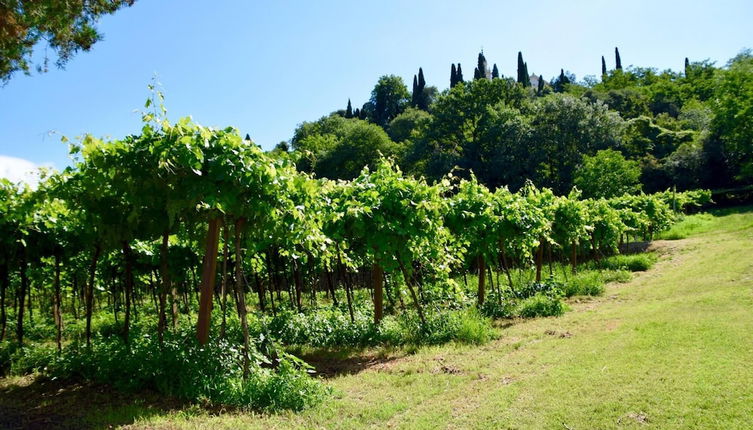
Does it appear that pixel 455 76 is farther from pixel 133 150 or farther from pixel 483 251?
pixel 133 150

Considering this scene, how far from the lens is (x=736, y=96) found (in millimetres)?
42156

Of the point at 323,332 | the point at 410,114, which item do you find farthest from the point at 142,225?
the point at 410,114

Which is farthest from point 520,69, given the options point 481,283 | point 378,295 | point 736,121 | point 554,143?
point 378,295

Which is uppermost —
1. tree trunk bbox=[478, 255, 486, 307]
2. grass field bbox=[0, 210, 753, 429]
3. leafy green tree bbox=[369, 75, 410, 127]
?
leafy green tree bbox=[369, 75, 410, 127]

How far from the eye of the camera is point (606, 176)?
34.9m

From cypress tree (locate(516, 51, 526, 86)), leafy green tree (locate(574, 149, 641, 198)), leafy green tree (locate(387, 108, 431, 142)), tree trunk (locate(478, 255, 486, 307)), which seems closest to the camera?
tree trunk (locate(478, 255, 486, 307))

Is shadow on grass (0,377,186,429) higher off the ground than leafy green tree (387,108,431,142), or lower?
lower

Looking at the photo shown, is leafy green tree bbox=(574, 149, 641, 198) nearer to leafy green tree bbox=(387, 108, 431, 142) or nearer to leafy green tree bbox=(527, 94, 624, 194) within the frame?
leafy green tree bbox=(527, 94, 624, 194)

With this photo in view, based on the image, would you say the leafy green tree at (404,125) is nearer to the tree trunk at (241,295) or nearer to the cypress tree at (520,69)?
the cypress tree at (520,69)

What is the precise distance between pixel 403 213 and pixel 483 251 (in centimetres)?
390

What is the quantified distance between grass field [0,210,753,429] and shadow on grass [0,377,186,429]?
0.09ft

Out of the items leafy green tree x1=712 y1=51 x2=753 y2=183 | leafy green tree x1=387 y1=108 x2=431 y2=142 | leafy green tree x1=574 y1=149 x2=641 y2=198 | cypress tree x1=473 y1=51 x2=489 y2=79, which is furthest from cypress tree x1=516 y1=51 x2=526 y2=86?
leafy green tree x1=574 y1=149 x2=641 y2=198

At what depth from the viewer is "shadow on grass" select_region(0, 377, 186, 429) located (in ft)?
14.3

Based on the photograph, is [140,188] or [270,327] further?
[270,327]
